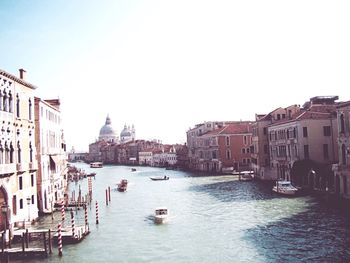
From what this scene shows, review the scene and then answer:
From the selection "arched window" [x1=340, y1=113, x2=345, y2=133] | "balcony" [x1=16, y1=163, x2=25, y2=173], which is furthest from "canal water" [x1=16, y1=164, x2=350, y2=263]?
"arched window" [x1=340, y1=113, x2=345, y2=133]

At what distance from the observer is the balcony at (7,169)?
57.6ft

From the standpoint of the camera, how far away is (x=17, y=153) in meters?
19.9

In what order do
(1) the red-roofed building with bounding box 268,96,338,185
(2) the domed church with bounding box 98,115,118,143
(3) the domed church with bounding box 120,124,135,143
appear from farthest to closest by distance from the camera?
(2) the domed church with bounding box 98,115,118,143
(3) the domed church with bounding box 120,124,135,143
(1) the red-roofed building with bounding box 268,96,338,185

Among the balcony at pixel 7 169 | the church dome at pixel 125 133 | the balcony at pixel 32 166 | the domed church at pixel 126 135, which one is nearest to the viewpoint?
the balcony at pixel 7 169

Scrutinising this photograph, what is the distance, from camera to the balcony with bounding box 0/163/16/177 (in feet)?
57.6

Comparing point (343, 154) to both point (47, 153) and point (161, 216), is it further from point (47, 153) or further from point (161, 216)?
point (47, 153)

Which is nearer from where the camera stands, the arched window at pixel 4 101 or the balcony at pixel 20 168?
the arched window at pixel 4 101

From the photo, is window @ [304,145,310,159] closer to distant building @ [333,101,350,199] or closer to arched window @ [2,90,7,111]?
distant building @ [333,101,350,199]

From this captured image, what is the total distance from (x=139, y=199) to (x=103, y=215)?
753cm

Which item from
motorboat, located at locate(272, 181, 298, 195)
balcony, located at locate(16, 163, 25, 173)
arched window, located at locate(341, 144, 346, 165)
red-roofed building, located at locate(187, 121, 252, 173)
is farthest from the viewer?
red-roofed building, located at locate(187, 121, 252, 173)

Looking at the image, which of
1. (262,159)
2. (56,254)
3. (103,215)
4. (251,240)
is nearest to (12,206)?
(56,254)

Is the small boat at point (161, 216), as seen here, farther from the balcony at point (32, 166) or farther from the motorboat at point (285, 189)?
the motorboat at point (285, 189)

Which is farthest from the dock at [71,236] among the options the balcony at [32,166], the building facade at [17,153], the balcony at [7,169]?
the balcony at [32,166]

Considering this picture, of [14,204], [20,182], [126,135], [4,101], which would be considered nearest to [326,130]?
[20,182]
